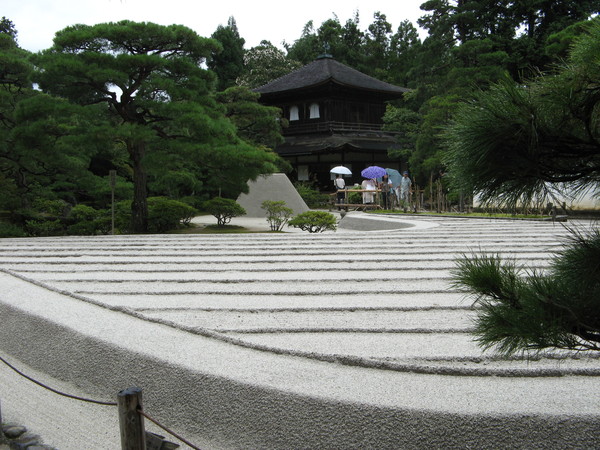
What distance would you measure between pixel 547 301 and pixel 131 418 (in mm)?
1347

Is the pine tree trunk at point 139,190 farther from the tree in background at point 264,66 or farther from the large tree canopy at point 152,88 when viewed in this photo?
the tree in background at point 264,66

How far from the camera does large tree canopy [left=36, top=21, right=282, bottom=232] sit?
8562mm

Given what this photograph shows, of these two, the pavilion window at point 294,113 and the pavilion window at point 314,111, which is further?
the pavilion window at point 294,113

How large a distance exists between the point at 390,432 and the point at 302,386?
0.40 m

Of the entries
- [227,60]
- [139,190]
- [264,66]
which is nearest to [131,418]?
[139,190]

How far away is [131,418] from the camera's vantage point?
1.78 metres

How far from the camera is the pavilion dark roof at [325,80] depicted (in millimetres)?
22672

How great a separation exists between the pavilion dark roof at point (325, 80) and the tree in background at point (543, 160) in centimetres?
2127

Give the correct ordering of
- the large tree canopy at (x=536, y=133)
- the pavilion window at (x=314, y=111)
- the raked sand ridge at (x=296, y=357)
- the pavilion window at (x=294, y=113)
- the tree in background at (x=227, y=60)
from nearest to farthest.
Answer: the large tree canopy at (x=536, y=133)
the raked sand ridge at (x=296, y=357)
the pavilion window at (x=314, y=111)
the pavilion window at (x=294, y=113)
the tree in background at (x=227, y=60)

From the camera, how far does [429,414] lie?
1860 mm

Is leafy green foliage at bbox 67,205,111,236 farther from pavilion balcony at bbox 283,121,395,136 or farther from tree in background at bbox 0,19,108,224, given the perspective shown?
pavilion balcony at bbox 283,121,395,136

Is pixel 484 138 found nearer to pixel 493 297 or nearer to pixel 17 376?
pixel 493 297

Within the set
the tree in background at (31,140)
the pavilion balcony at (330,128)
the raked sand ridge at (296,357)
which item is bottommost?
the raked sand ridge at (296,357)

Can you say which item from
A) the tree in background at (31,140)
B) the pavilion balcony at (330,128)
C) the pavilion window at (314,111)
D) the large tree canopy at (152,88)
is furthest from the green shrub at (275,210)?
the pavilion window at (314,111)
